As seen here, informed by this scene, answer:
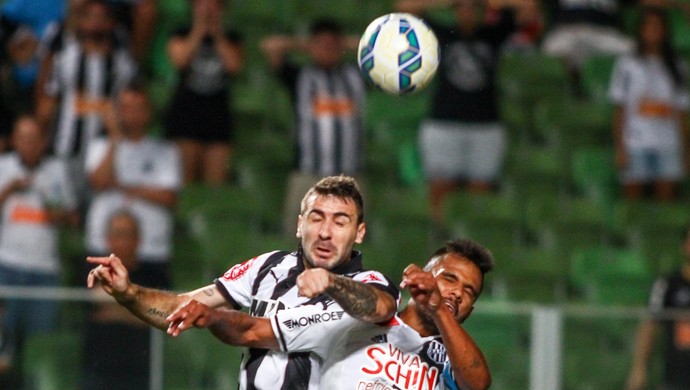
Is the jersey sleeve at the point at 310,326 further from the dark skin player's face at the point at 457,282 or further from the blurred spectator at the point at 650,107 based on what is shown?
the blurred spectator at the point at 650,107

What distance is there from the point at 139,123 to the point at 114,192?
483 millimetres

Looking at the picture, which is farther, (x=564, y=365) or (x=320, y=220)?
(x=564, y=365)

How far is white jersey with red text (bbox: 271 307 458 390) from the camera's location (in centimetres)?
518

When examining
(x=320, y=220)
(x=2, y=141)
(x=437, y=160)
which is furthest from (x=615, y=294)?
(x=320, y=220)

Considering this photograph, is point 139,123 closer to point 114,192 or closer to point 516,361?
point 114,192

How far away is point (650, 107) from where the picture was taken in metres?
10.9

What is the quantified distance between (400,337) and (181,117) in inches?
189

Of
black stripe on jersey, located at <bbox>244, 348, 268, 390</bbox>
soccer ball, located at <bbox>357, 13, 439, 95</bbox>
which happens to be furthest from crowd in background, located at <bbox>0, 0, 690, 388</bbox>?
black stripe on jersey, located at <bbox>244, 348, 268, 390</bbox>

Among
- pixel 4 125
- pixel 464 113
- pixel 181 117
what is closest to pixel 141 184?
pixel 181 117

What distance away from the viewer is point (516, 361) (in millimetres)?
8367

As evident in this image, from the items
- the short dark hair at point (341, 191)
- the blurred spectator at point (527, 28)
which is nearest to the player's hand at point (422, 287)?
the short dark hair at point (341, 191)

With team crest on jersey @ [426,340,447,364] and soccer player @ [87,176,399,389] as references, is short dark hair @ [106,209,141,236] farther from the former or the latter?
team crest on jersey @ [426,340,447,364]

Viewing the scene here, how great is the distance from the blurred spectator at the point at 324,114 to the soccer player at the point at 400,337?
433 cm

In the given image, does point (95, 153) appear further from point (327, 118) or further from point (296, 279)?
point (296, 279)
